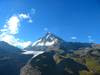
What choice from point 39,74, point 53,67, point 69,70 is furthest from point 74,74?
point 39,74

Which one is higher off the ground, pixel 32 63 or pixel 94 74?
pixel 32 63

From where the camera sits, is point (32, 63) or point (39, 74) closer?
point (39, 74)

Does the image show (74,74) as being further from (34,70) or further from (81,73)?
(34,70)

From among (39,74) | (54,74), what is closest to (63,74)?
(54,74)

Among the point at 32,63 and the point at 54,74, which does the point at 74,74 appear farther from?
the point at 32,63

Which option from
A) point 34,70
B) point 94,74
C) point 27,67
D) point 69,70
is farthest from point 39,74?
point 94,74

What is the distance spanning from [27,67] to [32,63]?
24.3 ft

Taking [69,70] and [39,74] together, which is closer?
[39,74]

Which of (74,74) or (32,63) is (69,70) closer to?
(74,74)

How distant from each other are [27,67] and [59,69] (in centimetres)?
2596

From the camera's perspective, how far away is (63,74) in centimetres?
18738

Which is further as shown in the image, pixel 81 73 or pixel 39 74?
pixel 81 73

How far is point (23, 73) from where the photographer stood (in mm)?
193375

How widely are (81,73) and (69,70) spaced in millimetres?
9992
